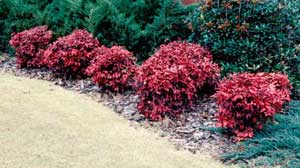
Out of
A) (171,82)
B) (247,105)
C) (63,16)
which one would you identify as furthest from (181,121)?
(63,16)

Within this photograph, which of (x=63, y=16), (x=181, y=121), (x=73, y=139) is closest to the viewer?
(x=73, y=139)

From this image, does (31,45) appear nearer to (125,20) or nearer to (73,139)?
(125,20)

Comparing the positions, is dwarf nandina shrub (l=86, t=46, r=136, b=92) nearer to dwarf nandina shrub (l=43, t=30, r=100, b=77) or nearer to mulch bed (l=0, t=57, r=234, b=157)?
mulch bed (l=0, t=57, r=234, b=157)

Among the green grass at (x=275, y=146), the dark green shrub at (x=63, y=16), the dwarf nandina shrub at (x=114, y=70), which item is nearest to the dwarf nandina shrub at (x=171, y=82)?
the dwarf nandina shrub at (x=114, y=70)

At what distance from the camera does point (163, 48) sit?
641cm

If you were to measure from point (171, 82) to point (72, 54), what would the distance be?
1.95 meters

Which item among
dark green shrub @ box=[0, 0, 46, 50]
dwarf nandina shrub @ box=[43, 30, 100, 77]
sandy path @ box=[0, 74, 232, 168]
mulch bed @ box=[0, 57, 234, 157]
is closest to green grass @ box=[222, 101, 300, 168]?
mulch bed @ box=[0, 57, 234, 157]

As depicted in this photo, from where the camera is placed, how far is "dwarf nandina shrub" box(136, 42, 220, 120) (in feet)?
18.1

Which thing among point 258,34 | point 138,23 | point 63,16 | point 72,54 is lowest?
point 72,54

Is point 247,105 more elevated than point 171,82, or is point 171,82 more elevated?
point 171,82

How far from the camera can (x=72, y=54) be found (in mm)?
6926

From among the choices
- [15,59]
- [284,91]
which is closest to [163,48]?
[284,91]

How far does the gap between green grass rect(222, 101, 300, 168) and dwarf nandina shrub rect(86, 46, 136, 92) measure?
2115 mm

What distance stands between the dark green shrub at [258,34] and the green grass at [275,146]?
133cm
